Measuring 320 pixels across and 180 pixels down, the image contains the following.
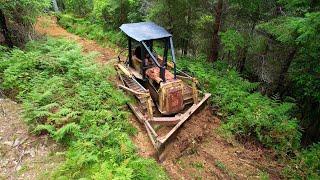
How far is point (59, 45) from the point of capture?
1277 cm

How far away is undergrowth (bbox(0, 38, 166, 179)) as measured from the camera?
650 centimetres

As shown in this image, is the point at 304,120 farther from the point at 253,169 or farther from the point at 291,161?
the point at 253,169

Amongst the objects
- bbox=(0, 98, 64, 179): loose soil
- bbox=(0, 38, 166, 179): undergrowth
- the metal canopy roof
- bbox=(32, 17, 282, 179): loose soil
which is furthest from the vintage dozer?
bbox=(0, 98, 64, 179): loose soil

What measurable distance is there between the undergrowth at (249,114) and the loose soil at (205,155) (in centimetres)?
45

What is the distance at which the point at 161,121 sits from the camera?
28.2ft

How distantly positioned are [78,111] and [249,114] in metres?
5.65

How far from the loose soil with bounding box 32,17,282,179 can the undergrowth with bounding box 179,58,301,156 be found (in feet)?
1.47

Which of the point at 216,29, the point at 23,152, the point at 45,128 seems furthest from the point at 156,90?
the point at 216,29

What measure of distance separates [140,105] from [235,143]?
3338 millimetres

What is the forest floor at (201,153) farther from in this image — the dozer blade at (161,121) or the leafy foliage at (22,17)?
the leafy foliage at (22,17)

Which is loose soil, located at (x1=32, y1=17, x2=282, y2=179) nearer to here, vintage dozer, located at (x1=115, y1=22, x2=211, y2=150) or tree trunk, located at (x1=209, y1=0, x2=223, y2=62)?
vintage dozer, located at (x1=115, y1=22, x2=211, y2=150)

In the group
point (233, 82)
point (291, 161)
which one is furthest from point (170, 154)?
point (233, 82)

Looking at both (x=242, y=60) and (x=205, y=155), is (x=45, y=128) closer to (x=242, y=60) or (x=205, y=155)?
(x=205, y=155)

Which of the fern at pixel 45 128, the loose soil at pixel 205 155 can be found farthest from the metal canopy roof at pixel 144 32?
the fern at pixel 45 128
